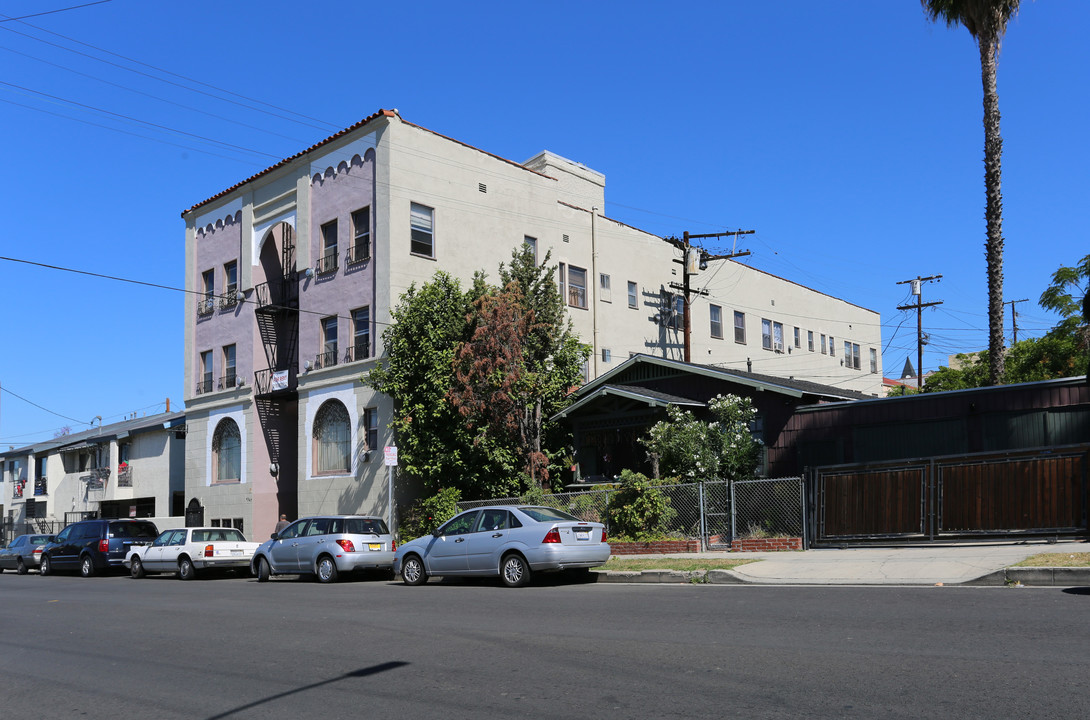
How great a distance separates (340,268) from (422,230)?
317cm

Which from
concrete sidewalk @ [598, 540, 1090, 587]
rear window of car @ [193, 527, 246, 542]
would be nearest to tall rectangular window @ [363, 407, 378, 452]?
rear window of car @ [193, 527, 246, 542]

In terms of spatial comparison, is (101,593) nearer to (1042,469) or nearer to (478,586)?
(478,586)

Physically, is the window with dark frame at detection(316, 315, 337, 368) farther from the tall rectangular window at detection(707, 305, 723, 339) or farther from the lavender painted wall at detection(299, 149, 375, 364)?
the tall rectangular window at detection(707, 305, 723, 339)

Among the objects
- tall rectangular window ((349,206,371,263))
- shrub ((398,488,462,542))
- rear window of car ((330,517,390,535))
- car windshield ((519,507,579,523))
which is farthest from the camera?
tall rectangular window ((349,206,371,263))

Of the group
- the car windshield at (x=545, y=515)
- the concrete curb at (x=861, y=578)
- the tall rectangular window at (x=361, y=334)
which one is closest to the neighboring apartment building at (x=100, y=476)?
the tall rectangular window at (x=361, y=334)

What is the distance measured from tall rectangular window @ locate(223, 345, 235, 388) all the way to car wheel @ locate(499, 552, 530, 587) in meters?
22.8

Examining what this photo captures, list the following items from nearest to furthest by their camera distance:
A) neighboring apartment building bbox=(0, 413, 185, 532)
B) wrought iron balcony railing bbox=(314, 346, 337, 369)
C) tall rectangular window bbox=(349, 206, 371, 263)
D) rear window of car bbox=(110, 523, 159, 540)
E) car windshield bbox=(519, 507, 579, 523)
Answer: car windshield bbox=(519, 507, 579, 523) < rear window of car bbox=(110, 523, 159, 540) < tall rectangular window bbox=(349, 206, 371, 263) < wrought iron balcony railing bbox=(314, 346, 337, 369) < neighboring apartment building bbox=(0, 413, 185, 532)

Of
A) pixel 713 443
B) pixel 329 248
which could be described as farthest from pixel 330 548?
pixel 329 248

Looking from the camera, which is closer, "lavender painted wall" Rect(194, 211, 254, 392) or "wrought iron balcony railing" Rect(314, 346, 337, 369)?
"wrought iron balcony railing" Rect(314, 346, 337, 369)

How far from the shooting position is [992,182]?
2338cm

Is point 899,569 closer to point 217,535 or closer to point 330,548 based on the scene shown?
point 330,548

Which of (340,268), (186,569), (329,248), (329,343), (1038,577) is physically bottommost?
(186,569)

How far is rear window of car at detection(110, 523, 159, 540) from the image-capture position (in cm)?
2769

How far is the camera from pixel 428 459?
26.7m
